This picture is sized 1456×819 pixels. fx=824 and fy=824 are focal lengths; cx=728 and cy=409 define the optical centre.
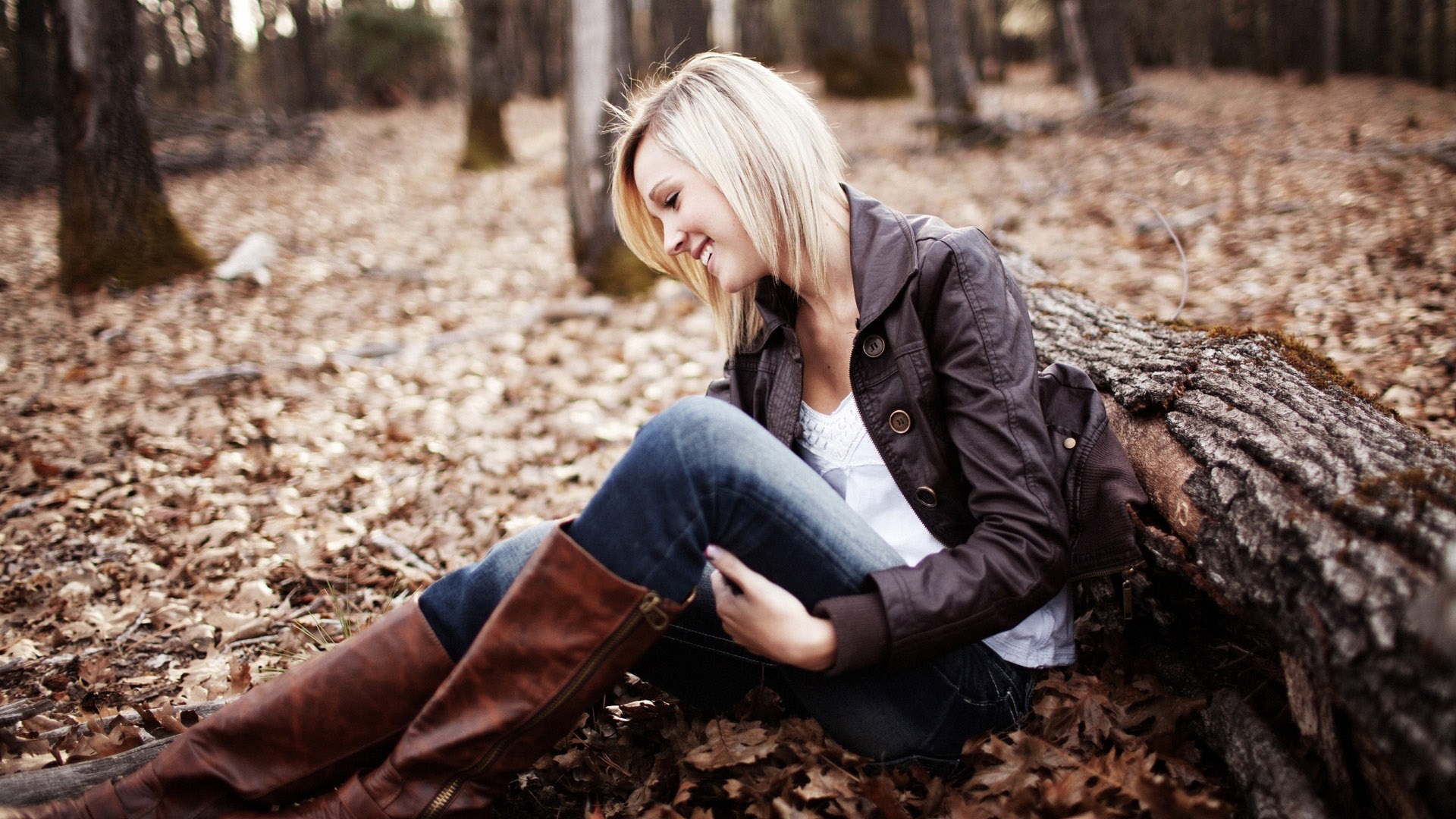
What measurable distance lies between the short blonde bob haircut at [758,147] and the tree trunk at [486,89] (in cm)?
913

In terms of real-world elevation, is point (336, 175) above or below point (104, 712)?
above

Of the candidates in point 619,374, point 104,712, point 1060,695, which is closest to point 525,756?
point 1060,695

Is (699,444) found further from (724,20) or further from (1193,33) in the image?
(1193,33)

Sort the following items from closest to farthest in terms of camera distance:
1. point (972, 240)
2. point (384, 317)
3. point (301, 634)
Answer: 1. point (972, 240)
2. point (301, 634)
3. point (384, 317)

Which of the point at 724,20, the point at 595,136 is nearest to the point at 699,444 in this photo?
the point at 595,136

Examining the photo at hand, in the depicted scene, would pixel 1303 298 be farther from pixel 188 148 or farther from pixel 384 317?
pixel 188 148

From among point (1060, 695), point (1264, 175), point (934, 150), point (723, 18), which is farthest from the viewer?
point (723, 18)

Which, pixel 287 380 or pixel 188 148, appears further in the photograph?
pixel 188 148

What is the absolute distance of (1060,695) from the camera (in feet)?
6.59

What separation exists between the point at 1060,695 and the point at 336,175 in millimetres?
10801

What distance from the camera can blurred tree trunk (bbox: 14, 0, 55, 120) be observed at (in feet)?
37.4

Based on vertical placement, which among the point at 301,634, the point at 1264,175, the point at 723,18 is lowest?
the point at 301,634

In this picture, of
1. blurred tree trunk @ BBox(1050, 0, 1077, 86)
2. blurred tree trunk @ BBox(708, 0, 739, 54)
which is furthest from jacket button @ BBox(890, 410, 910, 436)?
blurred tree trunk @ BBox(708, 0, 739, 54)

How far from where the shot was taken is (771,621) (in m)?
1.65
